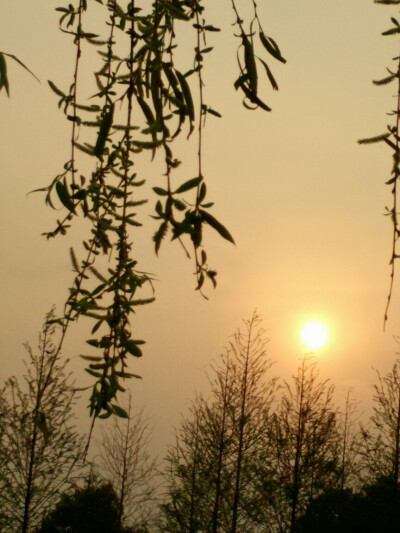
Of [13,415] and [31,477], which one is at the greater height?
[13,415]

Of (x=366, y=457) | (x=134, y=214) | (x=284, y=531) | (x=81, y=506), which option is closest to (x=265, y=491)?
(x=284, y=531)

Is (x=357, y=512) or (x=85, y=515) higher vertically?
(x=357, y=512)

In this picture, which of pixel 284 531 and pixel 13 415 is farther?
pixel 284 531

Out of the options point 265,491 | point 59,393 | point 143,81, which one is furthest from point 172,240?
point 265,491

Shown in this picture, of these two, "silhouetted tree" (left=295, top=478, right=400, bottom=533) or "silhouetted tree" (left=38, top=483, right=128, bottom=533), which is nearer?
"silhouetted tree" (left=295, top=478, right=400, bottom=533)

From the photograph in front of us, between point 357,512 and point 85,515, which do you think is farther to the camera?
point 85,515

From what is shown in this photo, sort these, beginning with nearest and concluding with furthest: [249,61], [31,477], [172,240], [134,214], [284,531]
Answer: [172,240], [249,61], [134,214], [31,477], [284,531]

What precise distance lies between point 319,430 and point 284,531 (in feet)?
9.49

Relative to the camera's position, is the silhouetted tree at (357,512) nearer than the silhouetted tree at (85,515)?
Yes

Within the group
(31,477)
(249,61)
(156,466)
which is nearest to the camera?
(249,61)

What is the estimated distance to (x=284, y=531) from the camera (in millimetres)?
22062

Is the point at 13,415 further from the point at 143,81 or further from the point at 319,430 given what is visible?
the point at 143,81

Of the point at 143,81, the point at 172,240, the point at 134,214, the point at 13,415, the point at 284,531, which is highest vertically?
the point at 13,415

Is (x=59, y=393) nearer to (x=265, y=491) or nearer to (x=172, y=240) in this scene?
(x=265, y=491)
